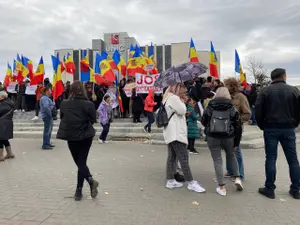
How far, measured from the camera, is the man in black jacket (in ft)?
15.7

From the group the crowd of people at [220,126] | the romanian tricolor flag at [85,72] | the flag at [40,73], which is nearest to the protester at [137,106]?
the romanian tricolor flag at [85,72]

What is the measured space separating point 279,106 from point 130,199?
267 cm

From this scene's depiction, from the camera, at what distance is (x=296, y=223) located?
3889 millimetres

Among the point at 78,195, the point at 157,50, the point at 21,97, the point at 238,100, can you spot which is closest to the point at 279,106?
the point at 238,100

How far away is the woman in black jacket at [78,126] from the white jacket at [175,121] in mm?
1247

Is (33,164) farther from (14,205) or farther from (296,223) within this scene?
(296,223)

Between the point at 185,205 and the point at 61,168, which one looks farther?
the point at 61,168

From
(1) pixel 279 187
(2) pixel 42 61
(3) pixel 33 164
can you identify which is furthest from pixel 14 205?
(2) pixel 42 61

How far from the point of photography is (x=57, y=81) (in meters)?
13.5

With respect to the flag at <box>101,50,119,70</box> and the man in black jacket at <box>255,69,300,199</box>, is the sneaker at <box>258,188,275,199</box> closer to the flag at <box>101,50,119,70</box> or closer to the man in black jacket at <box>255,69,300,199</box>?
the man in black jacket at <box>255,69,300,199</box>

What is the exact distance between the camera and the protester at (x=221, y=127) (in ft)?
16.3

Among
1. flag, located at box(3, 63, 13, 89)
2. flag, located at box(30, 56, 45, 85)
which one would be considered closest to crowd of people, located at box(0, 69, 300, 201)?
flag, located at box(30, 56, 45, 85)

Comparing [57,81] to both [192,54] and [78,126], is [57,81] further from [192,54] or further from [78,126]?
[78,126]

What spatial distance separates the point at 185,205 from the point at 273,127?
1.82 meters
